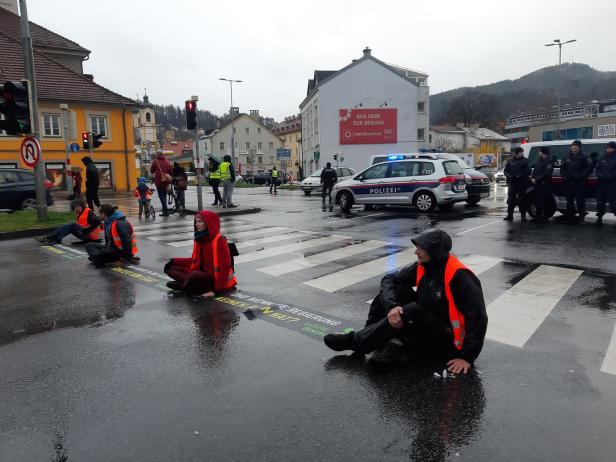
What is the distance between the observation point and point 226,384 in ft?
13.3

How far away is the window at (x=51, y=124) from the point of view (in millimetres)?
33688

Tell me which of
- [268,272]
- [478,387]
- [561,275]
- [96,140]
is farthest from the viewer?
[96,140]

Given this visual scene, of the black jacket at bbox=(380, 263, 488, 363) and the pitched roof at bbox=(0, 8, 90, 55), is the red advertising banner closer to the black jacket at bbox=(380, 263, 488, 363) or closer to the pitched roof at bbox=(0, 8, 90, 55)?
the pitched roof at bbox=(0, 8, 90, 55)

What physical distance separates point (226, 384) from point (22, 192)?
17.1 metres

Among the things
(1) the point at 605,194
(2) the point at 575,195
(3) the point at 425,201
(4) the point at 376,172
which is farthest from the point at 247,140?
(1) the point at 605,194

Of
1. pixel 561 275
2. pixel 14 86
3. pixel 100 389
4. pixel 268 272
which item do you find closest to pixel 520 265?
pixel 561 275

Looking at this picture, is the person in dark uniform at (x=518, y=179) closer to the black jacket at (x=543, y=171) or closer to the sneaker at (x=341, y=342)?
the black jacket at (x=543, y=171)

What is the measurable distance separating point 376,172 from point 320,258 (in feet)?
29.9

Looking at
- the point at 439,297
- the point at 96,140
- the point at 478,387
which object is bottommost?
the point at 478,387

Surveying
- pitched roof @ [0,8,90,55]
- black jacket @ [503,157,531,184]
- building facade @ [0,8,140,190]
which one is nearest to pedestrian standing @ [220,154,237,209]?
black jacket @ [503,157,531,184]

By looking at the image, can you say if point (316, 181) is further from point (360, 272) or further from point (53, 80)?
point (360, 272)

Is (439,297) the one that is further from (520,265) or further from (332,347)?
(520,265)

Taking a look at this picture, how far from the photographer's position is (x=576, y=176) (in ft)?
40.8

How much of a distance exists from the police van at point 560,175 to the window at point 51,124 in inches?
1180
